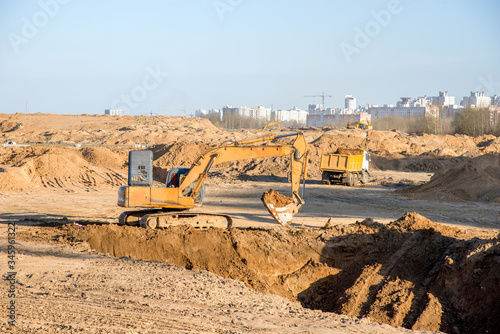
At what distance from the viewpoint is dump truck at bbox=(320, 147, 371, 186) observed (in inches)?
901

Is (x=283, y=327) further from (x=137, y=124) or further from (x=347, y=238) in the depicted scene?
(x=137, y=124)

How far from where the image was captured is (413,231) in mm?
11758

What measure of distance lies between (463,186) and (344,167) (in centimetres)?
544

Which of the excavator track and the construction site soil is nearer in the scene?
the construction site soil

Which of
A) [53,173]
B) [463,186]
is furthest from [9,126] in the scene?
[463,186]

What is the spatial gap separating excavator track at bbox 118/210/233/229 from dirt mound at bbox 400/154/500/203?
11.5 meters

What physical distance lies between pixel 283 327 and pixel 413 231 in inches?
261

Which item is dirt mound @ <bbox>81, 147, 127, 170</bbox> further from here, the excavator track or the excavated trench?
the excavated trench

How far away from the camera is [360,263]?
10430 mm

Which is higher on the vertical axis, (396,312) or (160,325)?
(160,325)

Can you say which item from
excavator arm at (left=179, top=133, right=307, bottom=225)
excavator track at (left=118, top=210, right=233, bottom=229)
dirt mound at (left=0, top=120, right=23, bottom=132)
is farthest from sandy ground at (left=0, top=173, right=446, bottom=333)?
dirt mound at (left=0, top=120, right=23, bottom=132)

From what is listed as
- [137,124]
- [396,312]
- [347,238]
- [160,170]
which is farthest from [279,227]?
[137,124]

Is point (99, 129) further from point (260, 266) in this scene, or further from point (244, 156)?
point (260, 266)

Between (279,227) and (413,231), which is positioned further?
(279,227)
